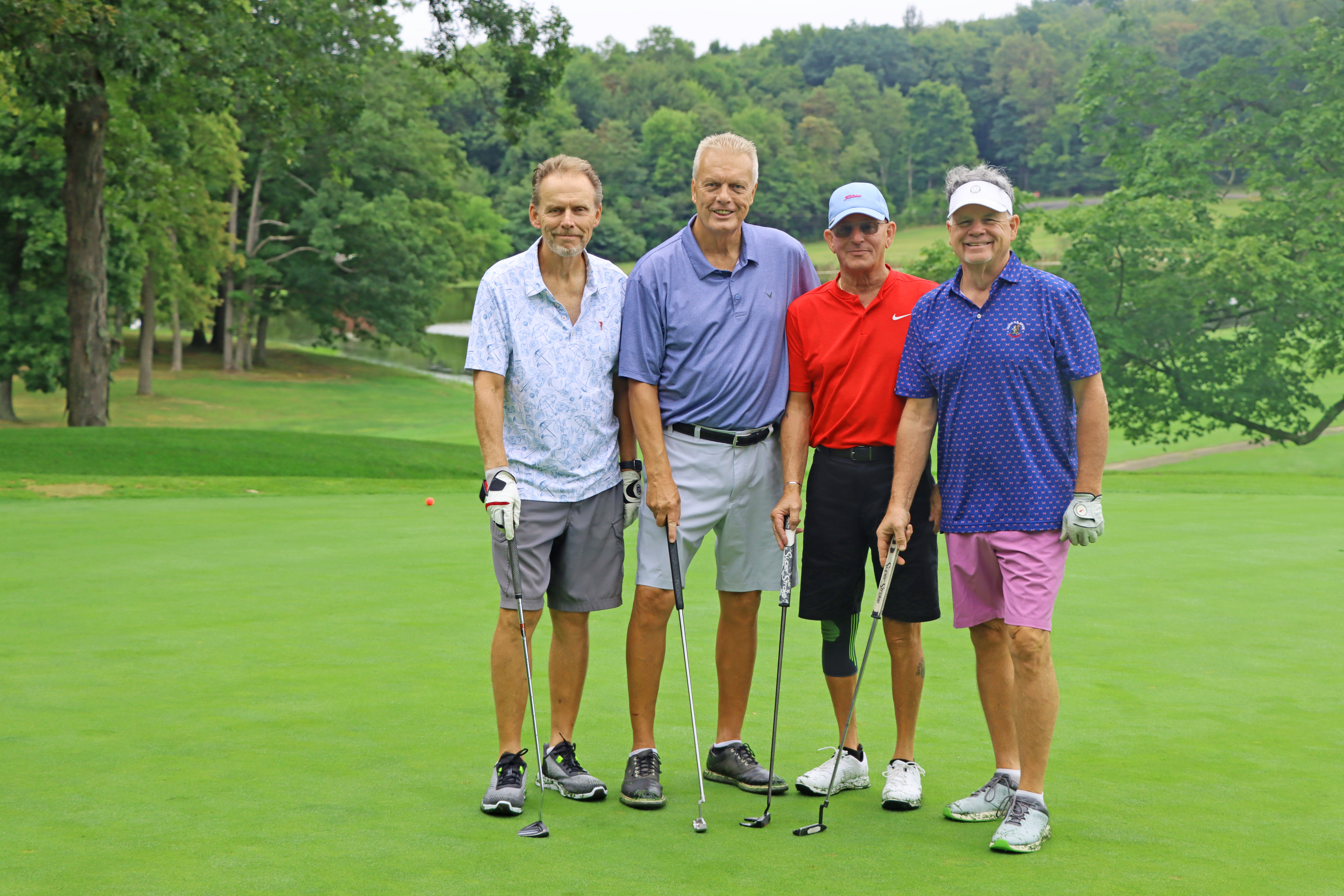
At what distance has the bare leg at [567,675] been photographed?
13.3 ft

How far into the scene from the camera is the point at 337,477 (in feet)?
50.7

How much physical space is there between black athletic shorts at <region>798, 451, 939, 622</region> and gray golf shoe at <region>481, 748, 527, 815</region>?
1.00 metres

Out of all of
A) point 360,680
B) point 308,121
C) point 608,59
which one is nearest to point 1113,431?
point 308,121

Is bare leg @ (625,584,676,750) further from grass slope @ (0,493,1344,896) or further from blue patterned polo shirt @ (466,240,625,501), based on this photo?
blue patterned polo shirt @ (466,240,625,501)

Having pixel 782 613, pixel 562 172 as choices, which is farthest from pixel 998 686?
pixel 562 172

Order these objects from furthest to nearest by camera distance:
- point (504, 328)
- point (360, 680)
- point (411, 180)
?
point (411, 180), point (360, 680), point (504, 328)

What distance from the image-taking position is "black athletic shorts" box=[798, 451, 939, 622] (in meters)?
3.93

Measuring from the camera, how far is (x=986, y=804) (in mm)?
3572

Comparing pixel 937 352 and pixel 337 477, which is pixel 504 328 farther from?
pixel 337 477

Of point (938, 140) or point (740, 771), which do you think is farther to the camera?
point (938, 140)

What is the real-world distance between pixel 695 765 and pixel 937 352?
1.55 meters

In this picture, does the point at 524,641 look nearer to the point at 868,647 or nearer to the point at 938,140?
the point at 868,647

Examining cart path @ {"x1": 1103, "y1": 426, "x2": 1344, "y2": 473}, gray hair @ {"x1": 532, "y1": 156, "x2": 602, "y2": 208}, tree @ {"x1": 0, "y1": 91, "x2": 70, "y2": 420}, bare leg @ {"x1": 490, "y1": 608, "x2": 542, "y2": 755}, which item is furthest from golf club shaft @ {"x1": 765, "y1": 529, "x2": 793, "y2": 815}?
tree @ {"x1": 0, "y1": 91, "x2": 70, "y2": 420}

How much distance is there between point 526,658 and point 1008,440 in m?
1.65
